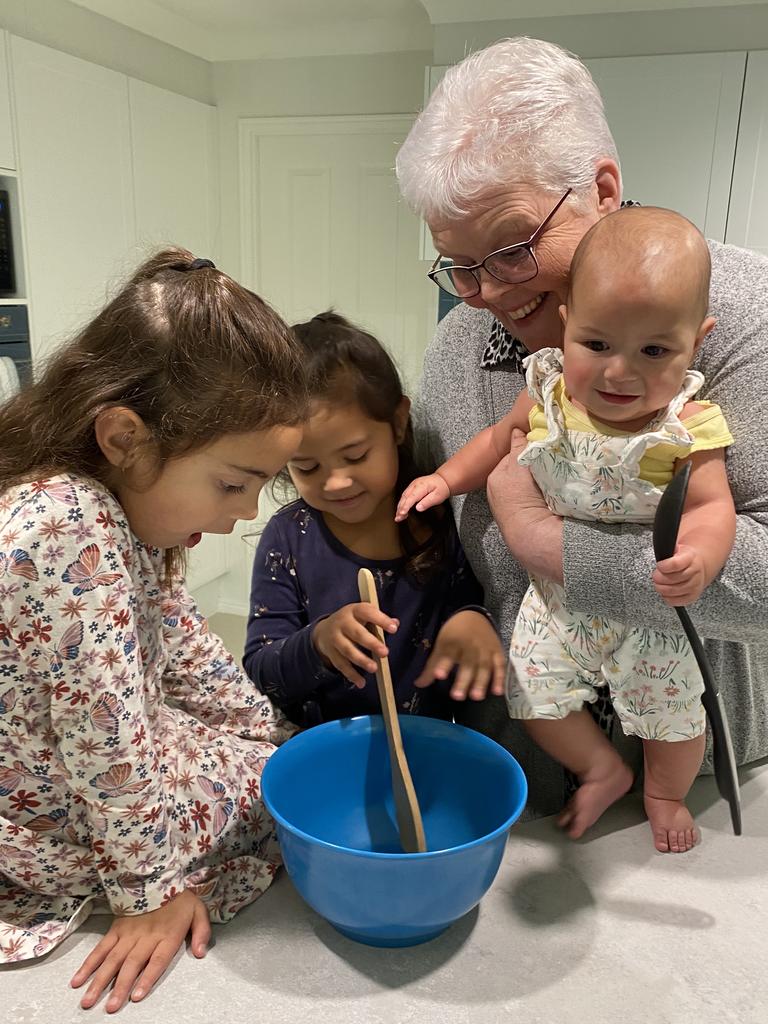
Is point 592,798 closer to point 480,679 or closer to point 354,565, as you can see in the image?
point 480,679

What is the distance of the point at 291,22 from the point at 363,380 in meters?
3.13

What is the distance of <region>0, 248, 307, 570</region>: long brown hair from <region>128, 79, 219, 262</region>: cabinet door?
2.45 m

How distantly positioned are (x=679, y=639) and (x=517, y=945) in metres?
0.38

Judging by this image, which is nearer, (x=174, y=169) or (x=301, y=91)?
(x=174, y=169)

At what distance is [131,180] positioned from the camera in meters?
3.27

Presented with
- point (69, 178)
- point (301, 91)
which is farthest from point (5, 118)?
point (301, 91)

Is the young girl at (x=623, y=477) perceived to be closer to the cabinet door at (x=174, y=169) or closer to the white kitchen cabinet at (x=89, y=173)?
the white kitchen cabinet at (x=89, y=173)

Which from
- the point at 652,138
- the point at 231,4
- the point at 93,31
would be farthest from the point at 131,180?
the point at 652,138

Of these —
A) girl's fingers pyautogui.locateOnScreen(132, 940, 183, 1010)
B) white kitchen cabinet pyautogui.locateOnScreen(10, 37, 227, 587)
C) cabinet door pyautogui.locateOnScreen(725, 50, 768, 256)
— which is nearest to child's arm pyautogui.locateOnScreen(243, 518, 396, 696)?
girl's fingers pyautogui.locateOnScreen(132, 940, 183, 1010)

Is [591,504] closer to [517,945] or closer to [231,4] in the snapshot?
[517,945]

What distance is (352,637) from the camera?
0.93m

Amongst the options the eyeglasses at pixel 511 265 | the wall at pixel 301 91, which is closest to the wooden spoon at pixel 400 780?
the eyeglasses at pixel 511 265

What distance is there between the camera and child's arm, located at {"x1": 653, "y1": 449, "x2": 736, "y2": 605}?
81 cm

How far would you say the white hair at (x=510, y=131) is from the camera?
1029mm
